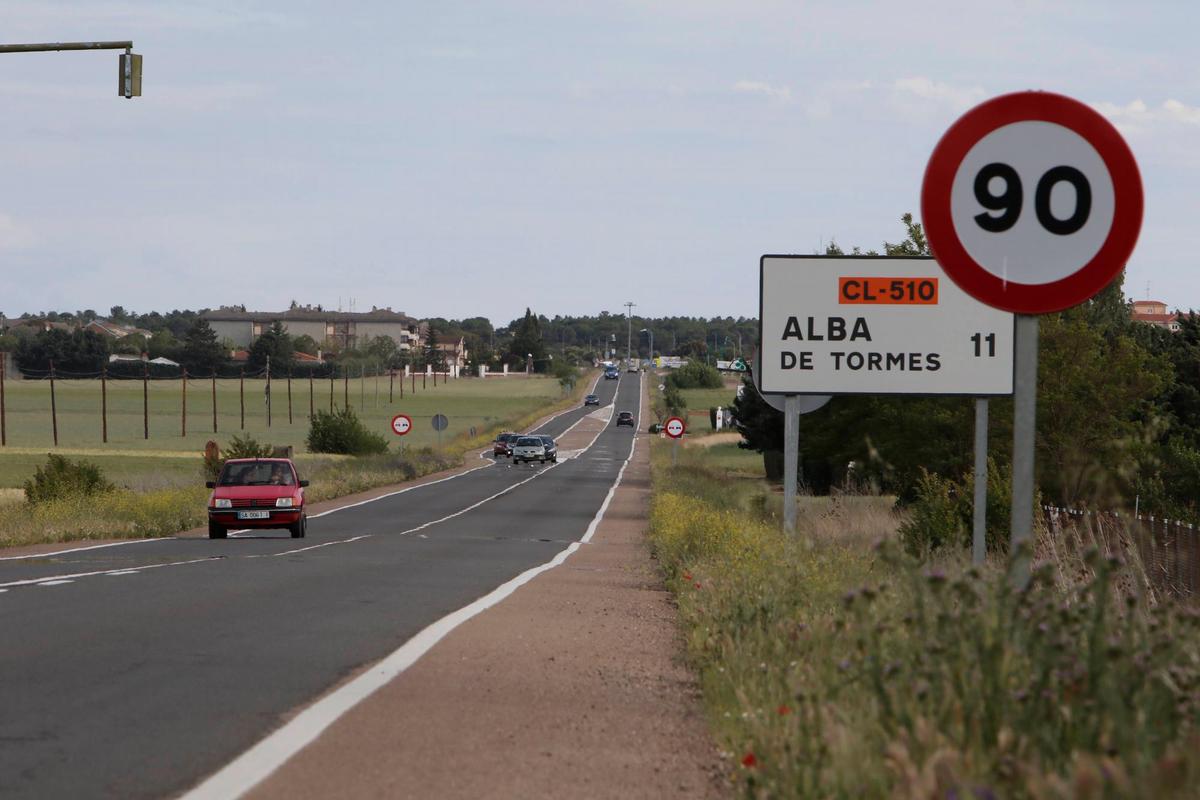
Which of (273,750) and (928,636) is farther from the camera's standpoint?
(273,750)

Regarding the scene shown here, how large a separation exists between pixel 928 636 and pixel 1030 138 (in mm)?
1729

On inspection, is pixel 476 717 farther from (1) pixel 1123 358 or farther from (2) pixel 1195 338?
(2) pixel 1195 338

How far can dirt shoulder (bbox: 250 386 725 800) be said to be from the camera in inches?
246

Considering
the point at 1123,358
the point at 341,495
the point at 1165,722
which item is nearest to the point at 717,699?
the point at 1165,722

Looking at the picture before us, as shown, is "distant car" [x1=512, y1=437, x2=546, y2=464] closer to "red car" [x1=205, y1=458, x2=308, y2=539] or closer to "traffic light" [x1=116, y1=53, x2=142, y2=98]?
"red car" [x1=205, y1=458, x2=308, y2=539]

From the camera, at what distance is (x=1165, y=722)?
13.9 feet

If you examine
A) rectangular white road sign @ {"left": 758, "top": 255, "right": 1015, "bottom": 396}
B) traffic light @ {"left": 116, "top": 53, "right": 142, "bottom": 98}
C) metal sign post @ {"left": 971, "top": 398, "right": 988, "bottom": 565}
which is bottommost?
metal sign post @ {"left": 971, "top": 398, "right": 988, "bottom": 565}

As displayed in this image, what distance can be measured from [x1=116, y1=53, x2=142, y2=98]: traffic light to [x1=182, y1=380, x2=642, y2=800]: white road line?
10.8 metres

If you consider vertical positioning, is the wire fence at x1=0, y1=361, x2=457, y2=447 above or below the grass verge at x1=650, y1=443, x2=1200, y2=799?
below

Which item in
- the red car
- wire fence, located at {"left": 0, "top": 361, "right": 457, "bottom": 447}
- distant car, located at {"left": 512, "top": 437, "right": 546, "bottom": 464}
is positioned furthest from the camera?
wire fence, located at {"left": 0, "top": 361, "right": 457, "bottom": 447}

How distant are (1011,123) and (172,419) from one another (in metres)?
127

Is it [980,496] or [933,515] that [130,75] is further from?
[980,496]

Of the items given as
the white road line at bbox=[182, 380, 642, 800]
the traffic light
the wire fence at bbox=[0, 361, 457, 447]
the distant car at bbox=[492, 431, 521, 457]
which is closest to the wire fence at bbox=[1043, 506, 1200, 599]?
the white road line at bbox=[182, 380, 642, 800]

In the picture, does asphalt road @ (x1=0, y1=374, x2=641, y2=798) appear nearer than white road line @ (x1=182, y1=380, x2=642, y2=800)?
No
